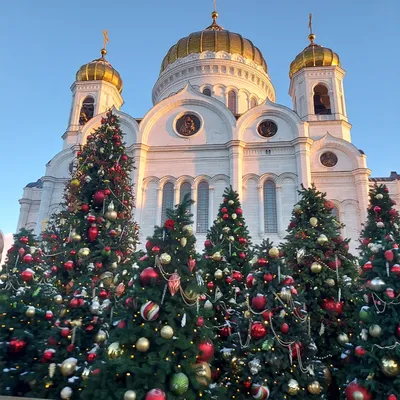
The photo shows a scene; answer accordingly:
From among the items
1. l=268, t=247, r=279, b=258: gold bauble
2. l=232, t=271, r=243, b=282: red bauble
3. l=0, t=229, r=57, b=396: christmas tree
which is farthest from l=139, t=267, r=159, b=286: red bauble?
l=232, t=271, r=243, b=282: red bauble

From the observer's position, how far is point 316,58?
26.3 m

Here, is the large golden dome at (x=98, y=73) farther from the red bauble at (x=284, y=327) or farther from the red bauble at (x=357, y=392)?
the red bauble at (x=357, y=392)

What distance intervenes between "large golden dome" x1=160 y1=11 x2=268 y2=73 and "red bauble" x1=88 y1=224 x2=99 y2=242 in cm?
2606

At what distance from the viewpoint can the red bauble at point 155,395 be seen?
4155 millimetres

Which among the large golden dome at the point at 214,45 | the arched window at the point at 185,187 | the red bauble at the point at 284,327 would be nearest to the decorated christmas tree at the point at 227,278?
the red bauble at the point at 284,327

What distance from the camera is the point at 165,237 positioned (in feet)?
17.5

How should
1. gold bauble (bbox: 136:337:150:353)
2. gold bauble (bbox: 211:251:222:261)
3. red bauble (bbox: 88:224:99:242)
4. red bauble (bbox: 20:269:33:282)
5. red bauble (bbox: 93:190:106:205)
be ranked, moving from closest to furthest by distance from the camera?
gold bauble (bbox: 136:337:150:353), red bauble (bbox: 20:269:33:282), red bauble (bbox: 88:224:99:242), red bauble (bbox: 93:190:106:205), gold bauble (bbox: 211:251:222:261)

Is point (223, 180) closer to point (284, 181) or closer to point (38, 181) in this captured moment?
point (284, 181)

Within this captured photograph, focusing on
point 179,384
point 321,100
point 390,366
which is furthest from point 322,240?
point 321,100

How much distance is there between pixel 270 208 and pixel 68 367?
52.1ft

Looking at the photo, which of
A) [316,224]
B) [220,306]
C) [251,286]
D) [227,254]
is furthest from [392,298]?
[227,254]

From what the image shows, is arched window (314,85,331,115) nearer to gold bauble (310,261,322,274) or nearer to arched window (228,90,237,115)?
arched window (228,90,237,115)

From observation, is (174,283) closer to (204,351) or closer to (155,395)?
(204,351)

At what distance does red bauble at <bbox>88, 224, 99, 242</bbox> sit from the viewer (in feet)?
25.0
